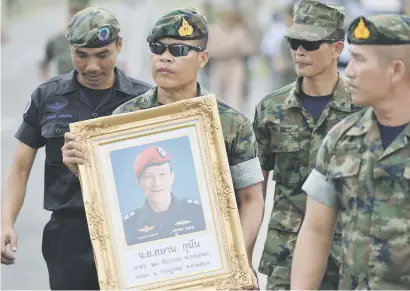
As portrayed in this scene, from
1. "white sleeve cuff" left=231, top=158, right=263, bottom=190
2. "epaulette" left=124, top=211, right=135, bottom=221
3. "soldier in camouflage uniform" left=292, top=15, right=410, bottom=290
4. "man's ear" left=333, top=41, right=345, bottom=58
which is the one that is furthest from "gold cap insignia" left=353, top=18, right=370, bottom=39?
"man's ear" left=333, top=41, right=345, bottom=58

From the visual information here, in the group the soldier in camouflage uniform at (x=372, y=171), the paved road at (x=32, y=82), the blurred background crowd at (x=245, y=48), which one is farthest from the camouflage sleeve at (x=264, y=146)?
the blurred background crowd at (x=245, y=48)

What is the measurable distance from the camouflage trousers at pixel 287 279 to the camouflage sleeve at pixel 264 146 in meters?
0.59

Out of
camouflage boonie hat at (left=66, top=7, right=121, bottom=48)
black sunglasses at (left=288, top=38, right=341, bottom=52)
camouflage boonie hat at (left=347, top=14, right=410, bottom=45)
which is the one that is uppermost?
camouflage boonie hat at (left=66, top=7, right=121, bottom=48)

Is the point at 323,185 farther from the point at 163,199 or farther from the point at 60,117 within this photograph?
the point at 60,117

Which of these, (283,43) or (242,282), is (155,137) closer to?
(242,282)

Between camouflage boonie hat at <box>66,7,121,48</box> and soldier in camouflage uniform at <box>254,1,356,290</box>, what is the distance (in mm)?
946

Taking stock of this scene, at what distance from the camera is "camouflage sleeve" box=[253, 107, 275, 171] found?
370 inches

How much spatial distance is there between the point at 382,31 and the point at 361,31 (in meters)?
0.10

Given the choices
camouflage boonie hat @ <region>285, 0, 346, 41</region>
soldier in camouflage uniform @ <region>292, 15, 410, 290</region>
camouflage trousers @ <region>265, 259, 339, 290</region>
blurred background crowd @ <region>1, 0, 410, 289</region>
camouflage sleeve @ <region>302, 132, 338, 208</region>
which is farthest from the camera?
blurred background crowd @ <region>1, 0, 410, 289</region>

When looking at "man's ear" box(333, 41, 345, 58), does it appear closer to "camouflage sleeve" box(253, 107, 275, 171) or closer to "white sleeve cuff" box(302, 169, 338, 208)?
"camouflage sleeve" box(253, 107, 275, 171)

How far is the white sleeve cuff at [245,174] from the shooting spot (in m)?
8.59

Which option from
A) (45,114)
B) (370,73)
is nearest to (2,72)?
(45,114)

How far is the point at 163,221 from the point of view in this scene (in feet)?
27.2

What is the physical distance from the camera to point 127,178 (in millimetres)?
8297
